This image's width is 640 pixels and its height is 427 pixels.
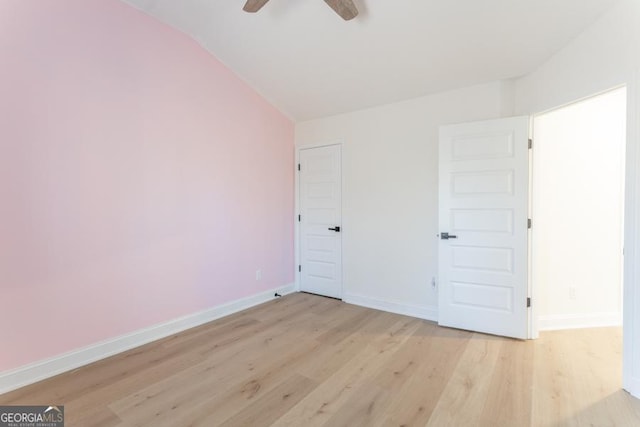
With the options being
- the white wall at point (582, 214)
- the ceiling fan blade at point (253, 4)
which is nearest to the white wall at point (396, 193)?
the white wall at point (582, 214)

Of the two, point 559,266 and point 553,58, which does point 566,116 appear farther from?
point 559,266

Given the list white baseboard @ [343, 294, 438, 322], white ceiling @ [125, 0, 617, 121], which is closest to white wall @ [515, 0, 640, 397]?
white ceiling @ [125, 0, 617, 121]

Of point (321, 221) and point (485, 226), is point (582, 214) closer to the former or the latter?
point (485, 226)

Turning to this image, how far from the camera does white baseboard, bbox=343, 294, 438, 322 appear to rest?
3141 mm

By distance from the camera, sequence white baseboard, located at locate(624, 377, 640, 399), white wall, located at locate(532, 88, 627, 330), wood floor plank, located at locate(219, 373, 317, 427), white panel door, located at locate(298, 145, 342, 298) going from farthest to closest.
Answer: white panel door, located at locate(298, 145, 342, 298), white wall, located at locate(532, 88, 627, 330), white baseboard, located at locate(624, 377, 640, 399), wood floor plank, located at locate(219, 373, 317, 427)

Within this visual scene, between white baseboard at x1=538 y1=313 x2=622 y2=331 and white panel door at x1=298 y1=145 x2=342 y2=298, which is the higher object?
white panel door at x1=298 y1=145 x2=342 y2=298

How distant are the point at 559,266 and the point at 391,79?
2539 millimetres

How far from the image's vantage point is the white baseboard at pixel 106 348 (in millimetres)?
2020

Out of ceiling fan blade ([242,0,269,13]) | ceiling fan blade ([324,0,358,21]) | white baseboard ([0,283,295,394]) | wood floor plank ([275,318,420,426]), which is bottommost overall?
wood floor plank ([275,318,420,426])

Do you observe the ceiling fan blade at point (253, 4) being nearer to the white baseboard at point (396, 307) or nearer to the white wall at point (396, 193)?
the white wall at point (396, 193)

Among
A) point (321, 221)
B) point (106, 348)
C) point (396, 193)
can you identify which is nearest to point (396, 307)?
point (396, 193)

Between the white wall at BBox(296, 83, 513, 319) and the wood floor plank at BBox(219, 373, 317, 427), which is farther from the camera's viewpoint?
the white wall at BBox(296, 83, 513, 319)

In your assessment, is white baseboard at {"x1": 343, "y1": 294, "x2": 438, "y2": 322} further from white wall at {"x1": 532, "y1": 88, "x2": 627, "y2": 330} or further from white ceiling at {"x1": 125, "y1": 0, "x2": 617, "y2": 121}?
white ceiling at {"x1": 125, "y1": 0, "x2": 617, "y2": 121}

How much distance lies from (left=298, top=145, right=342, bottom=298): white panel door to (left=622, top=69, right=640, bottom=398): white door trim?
102 inches
